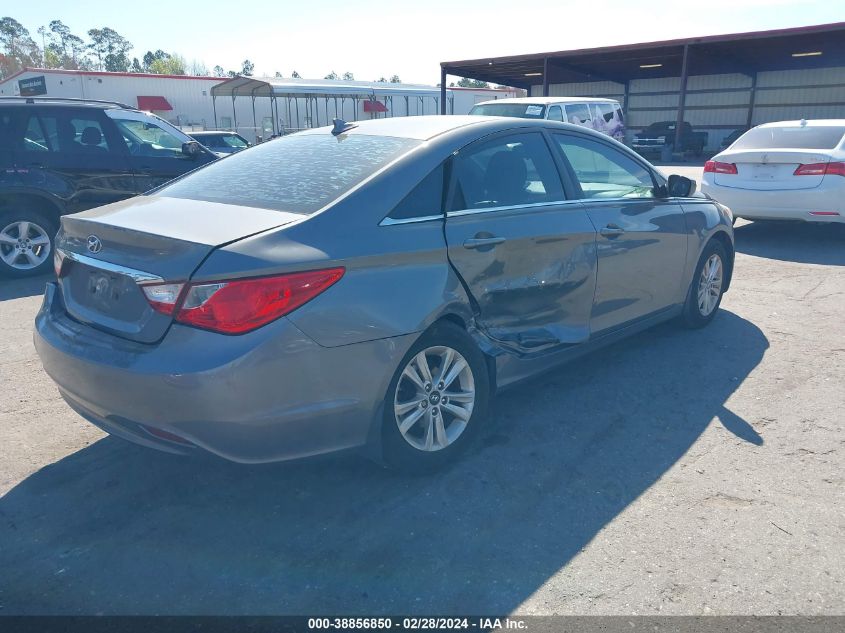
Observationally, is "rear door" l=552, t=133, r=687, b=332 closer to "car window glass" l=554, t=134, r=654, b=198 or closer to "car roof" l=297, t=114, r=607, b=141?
"car window glass" l=554, t=134, r=654, b=198

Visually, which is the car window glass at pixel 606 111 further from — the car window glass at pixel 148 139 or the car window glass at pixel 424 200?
the car window glass at pixel 424 200

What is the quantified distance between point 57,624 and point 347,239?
1.74m

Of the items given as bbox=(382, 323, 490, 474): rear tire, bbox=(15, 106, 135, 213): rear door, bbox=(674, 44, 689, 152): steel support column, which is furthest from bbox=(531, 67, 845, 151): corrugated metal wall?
bbox=(382, 323, 490, 474): rear tire

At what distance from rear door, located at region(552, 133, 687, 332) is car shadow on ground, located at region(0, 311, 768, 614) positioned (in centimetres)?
75

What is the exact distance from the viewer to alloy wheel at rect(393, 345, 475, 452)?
10.6 ft

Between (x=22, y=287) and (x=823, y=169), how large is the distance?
30.2 feet

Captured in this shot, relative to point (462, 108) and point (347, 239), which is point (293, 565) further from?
point (462, 108)

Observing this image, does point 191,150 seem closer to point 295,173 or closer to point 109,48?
point 295,173

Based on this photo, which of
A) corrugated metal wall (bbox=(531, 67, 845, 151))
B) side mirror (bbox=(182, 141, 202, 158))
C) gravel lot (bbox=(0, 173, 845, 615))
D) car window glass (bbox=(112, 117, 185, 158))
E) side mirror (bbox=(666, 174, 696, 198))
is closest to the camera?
gravel lot (bbox=(0, 173, 845, 615))

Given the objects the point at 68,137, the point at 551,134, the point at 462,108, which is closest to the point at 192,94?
the point at 462,108

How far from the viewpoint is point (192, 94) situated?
4047cm

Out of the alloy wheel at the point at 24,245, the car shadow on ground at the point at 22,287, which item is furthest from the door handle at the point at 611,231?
the alloy wheel at the point at 24,245

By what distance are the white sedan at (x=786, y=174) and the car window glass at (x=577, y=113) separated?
5.76 m

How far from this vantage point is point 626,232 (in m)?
4.39
